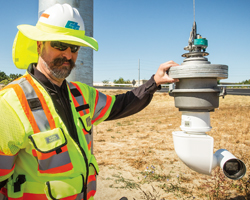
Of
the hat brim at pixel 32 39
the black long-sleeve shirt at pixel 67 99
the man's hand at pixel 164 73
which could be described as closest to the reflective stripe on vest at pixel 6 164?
the black long-sleeve shirt at pixel 67 99

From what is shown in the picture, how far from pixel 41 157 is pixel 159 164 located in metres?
2.98

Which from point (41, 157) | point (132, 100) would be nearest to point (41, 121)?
point (41, 157)

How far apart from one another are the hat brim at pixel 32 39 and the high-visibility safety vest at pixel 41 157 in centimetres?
31

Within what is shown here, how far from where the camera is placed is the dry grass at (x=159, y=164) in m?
2.96

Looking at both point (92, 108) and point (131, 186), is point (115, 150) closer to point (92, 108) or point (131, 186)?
point (131, 186)

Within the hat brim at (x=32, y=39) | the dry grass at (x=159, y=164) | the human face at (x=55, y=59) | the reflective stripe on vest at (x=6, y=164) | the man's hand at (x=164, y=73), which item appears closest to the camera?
the reflective stripe on vest at (x=6, y=164)

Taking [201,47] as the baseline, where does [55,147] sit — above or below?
below

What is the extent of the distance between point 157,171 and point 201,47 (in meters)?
2.61

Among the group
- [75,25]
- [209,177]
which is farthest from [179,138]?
[209,177]

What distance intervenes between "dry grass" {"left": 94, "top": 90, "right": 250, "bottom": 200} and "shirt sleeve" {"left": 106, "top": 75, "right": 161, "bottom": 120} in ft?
3.94

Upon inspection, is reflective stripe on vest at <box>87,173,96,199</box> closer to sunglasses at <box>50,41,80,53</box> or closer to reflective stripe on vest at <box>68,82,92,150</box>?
reflective stripe on vest at <box>68,82,92,150</box>

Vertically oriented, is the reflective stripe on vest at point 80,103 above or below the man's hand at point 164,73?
below

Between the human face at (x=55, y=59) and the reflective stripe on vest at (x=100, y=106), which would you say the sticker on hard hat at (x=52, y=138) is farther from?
the reflective stripe on vest at (x=100, y=106)

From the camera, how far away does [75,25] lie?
5.37ft
